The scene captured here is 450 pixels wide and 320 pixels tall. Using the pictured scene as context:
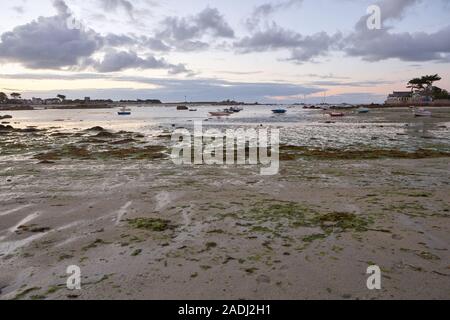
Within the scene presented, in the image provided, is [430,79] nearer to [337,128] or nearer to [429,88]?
[429,88]

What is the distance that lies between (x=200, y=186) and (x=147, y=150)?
1219cm

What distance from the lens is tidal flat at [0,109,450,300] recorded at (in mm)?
5492

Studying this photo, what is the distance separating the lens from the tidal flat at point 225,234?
18.0 ft

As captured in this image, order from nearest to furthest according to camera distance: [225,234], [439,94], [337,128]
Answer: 1. [225,234]
2. [337,128]
3. [439,94]

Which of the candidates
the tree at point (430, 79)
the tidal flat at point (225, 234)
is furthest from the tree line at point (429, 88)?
the tidal flat at point (225, 234)

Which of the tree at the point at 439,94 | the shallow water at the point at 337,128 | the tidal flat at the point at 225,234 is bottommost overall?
the tidal flat at the point at 225,234

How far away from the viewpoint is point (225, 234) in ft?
25.4

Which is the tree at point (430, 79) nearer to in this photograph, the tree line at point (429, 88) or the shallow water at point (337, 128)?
the tree line at point (429, 88)

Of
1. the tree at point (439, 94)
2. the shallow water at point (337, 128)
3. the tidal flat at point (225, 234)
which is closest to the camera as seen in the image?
the tidal flat at point (225, 234)

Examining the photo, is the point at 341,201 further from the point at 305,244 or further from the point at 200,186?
the point at 200,186

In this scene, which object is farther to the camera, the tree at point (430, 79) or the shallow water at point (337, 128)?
the tree at point (430, 79)

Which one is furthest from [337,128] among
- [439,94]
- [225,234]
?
[439,94]

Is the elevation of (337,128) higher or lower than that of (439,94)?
lower
